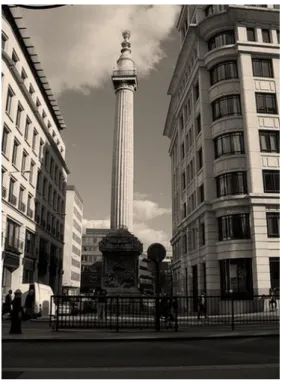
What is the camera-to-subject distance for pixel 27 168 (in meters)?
44.3

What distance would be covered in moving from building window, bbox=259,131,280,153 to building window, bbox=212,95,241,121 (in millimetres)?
2867

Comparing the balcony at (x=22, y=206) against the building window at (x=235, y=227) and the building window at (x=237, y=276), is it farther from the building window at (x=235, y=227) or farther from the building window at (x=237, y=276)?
the building window at (x=237, y=276)

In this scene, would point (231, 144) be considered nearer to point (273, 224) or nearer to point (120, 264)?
point (273, 224)

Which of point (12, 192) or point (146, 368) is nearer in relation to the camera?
point (146, 368)

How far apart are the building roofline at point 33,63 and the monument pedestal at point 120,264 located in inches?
786

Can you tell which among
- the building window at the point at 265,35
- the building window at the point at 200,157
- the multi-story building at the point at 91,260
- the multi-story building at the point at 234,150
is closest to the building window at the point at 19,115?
the multi-story building at the point at 234,150

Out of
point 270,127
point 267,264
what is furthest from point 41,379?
point 270,127

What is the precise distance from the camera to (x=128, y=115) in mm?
43312

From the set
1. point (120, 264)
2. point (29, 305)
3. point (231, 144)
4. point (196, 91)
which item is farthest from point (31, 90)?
point (29, 305)

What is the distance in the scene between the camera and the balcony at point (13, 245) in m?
36.3

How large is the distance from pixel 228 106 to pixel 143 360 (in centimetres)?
2848

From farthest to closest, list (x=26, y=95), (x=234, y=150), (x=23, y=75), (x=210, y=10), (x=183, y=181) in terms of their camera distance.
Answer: (x=183, y=181)
(x=23, y=75)
(x=26, y=95)
(x=210, y=10)
(x=234, y=150)

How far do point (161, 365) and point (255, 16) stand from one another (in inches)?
1340

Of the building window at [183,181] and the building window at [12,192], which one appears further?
the building window at [183,181]
